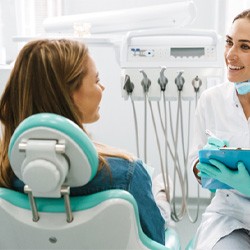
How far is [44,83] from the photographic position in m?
1.06

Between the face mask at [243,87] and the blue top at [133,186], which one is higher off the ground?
the face mask at [243,87]

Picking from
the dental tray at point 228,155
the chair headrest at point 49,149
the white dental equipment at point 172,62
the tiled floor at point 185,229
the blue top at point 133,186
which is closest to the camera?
the chair headrest at point 49,149

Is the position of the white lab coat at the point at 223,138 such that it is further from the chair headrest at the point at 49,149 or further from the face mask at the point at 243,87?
the chair headrest at the point at 49,149

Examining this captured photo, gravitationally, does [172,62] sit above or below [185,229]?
above

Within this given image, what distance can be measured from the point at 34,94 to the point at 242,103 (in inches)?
36.4

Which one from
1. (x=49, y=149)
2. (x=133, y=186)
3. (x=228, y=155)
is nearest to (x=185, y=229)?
(x=228, y=155)

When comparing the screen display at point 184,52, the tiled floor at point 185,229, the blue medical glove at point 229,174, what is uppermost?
the screen display at point 184,52

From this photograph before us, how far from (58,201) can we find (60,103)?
0.88ft

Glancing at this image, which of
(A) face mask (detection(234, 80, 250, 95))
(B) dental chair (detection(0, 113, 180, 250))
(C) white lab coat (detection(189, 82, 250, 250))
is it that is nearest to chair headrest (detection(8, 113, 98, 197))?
(B) dental chair (detection(0, 113, 180, 250))

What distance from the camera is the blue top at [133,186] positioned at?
1.00m

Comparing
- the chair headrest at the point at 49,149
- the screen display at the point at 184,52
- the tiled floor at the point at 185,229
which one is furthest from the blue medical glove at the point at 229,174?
the tiled floor at the point at 185,229

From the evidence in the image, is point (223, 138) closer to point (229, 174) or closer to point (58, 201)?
point (229, 174)

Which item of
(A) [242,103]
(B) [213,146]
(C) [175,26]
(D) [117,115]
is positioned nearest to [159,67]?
(C) [175,26]

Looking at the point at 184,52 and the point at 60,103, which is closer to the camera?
the point at 60,103
